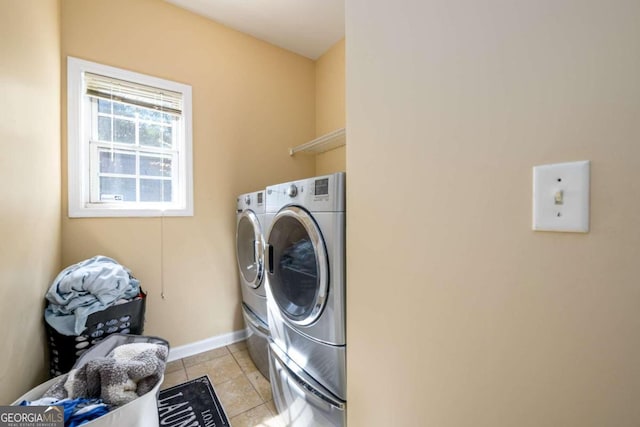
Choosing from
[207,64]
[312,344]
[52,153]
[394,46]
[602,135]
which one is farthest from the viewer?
[207,64]

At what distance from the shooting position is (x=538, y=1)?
1.52 ft

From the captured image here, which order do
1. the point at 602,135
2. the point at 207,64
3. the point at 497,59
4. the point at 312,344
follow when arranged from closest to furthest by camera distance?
the point at 602,135 → the point at 497,59 → the point at 312,344 → the point at 207,64

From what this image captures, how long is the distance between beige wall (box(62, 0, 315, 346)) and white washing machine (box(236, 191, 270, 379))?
0.80 feet

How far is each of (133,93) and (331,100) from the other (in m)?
1.65

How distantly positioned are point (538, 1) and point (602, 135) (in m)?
0.29

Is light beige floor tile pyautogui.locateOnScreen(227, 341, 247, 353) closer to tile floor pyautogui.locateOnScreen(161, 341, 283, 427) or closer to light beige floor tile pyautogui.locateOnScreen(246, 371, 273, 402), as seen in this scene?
tile floor pyautogui.locateOnScreen(161, 341, 283, 427)

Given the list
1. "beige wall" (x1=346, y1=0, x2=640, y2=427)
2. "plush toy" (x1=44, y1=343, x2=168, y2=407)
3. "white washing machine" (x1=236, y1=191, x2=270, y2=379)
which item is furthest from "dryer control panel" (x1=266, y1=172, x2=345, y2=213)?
"plush toy" (x1=44, y1=343, x2=168, y2=407)

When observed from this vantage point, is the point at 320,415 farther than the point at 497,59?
Yes

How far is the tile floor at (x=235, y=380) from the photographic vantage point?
1380mm

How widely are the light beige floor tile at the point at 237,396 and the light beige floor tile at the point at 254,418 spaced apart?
0.10 ft

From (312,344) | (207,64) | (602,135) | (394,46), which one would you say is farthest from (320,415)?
(207,64)

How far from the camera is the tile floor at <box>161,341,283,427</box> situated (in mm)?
1380

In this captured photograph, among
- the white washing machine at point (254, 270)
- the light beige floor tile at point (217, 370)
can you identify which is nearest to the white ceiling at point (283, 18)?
the white washing machine at point (254, 270)

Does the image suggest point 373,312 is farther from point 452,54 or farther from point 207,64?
point 207,64
